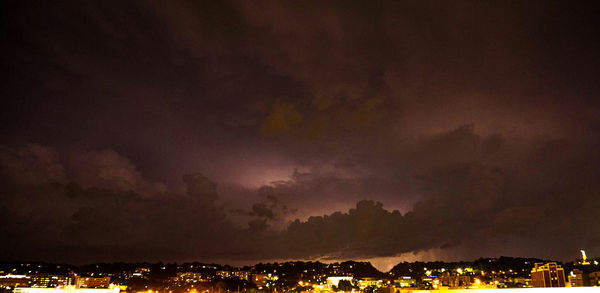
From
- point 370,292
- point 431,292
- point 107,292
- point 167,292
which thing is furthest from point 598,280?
point 167,292

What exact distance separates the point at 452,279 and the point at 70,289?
229 feet

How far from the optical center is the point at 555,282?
45.0m

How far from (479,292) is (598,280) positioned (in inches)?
2796

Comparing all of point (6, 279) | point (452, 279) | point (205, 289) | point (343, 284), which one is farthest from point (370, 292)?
point (6, 279)

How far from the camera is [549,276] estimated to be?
152 ft

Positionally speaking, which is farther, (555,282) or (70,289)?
(70,289)

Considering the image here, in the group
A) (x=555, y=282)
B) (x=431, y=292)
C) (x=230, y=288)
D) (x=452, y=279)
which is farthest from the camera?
(x=230, y=288)

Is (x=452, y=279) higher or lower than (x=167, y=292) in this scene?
higher

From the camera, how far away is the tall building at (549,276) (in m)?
44.9

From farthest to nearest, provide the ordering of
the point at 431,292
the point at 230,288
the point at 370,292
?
the point at 230,288 → the point at 370,292 → the point at 431,292

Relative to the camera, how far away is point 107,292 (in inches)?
2571

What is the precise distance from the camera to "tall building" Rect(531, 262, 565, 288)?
44859mm

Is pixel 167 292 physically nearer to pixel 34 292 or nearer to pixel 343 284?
pixel 343 284

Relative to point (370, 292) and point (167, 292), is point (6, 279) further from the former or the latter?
point (370, 292)
